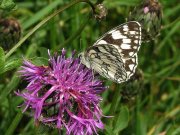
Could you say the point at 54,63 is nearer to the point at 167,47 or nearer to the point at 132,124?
the point at 132,124

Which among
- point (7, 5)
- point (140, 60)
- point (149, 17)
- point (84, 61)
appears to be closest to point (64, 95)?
point (84, 61)

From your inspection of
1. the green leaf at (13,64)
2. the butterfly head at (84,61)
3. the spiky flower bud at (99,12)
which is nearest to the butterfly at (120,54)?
the butterfly head at (84,61)

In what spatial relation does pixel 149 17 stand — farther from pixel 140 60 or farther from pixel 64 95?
pixel 64 95

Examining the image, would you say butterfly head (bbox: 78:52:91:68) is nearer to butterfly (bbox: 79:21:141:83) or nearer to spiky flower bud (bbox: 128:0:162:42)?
butterfly (bbox: 79:21:141:83)

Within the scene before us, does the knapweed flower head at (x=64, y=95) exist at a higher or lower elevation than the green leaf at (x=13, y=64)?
lower

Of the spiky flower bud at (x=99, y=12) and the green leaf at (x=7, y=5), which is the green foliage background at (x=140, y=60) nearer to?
the spiky flower bud at (x=99, y=12)

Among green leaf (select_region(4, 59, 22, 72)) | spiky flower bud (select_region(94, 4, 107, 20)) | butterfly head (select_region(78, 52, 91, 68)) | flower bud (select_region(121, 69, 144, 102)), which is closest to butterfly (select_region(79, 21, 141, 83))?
butterfly head (select_region(78, 52, 91, 68))
